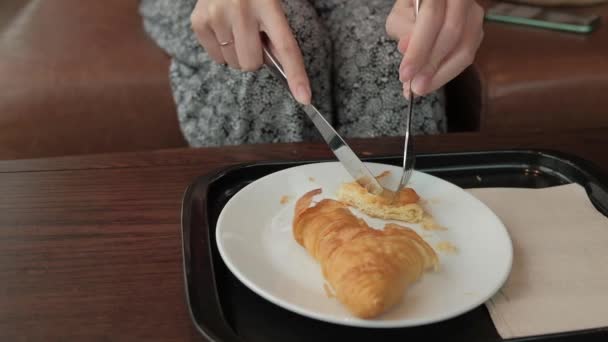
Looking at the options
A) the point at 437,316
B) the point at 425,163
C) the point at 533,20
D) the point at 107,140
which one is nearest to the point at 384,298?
the point at 437,316

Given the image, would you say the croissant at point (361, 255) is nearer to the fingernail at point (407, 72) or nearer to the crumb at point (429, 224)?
the crumb at point (429, 224)

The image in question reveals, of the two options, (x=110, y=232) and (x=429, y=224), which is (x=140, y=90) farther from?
(x=429, y=224)

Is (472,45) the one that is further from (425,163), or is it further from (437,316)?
(437,316)

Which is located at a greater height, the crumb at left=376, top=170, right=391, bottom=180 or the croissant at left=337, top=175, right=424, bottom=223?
the croissant at left=337, top=175, right=424, bottom=223

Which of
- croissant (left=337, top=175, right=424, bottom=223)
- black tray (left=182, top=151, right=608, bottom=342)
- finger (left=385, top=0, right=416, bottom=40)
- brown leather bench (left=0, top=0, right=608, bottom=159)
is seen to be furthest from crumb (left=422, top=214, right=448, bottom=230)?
brown leather bench (left=0, top=0, right=608, bottom=159)

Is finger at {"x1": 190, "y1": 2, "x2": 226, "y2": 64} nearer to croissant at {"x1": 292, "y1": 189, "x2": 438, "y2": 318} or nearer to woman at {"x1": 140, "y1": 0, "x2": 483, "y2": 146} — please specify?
woman at {"x1": 140, "y1": 0, "x2": 483, "y2": 146}

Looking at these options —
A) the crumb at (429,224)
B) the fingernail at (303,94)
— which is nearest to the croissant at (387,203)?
the crumb at (429,224)

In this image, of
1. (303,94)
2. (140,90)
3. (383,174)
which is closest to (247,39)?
(303,94)
